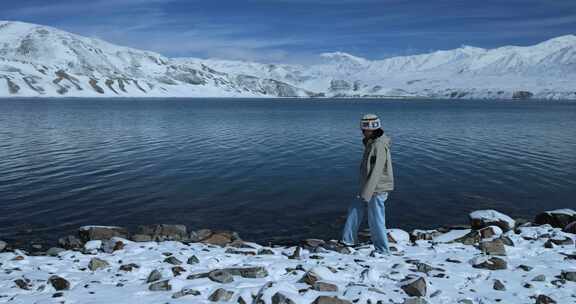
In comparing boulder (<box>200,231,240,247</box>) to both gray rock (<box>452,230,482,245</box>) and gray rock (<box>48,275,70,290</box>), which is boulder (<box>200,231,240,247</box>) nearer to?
gray rock (<box>48,275,70,290</box>)

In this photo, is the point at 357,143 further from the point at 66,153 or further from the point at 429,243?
the point at 429,243

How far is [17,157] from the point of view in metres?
34.7

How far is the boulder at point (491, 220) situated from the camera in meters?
15.5

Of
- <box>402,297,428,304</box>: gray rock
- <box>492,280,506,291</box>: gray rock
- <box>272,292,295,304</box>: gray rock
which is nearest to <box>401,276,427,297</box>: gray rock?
<box>402,297,428,304</box>: gray rock

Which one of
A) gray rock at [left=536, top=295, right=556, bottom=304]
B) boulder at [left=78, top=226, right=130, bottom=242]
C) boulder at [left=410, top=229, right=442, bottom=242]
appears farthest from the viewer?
boulder at [left=78, top=226, right=130, bottom=242]

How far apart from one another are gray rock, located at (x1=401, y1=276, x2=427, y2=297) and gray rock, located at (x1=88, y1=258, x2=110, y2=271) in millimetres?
7132

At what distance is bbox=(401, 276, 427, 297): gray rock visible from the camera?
9461mm

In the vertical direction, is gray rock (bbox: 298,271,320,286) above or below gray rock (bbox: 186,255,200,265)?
above

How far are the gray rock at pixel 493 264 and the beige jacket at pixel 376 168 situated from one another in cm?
295

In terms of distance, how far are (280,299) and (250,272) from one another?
182 centimetres

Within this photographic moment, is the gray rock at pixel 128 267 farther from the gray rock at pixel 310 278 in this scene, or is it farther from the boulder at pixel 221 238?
the gray rock at pixel 310 278

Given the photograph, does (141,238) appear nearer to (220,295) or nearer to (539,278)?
(220,295)

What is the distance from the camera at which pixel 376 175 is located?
1199 cm

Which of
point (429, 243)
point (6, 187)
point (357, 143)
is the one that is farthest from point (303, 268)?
point (357, 143)
